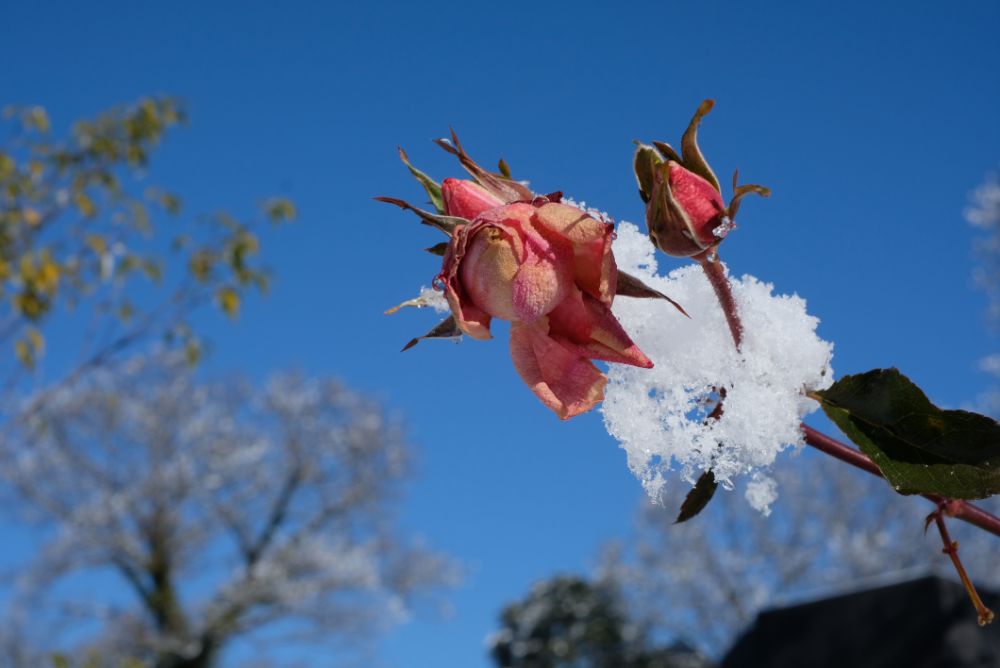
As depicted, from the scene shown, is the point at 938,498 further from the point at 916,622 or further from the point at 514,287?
the point at 916,622

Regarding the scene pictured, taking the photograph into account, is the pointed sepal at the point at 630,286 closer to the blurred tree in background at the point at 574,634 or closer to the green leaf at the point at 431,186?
the green leaf at the point at 431,186

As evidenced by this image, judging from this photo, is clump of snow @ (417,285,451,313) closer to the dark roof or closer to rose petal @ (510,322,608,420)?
rose petal @ (510,322,608,420)

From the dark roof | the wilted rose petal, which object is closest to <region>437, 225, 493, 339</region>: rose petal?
the wilted rose petal

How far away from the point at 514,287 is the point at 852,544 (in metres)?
9.48

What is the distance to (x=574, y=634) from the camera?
31.9 feet

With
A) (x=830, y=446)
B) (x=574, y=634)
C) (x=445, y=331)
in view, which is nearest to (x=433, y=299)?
(x=445, y=331)

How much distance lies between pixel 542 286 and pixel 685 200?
49mm

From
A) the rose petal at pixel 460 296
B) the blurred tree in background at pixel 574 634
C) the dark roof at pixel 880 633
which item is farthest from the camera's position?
the blurred tree in background at pixel 574 634

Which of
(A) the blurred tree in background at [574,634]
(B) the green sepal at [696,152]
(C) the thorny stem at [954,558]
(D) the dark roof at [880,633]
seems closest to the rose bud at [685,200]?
(B) the green sepal at [696,152]

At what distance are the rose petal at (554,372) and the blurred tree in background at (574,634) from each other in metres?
9.80

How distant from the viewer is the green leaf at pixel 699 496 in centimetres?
27

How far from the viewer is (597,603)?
9.71 meters

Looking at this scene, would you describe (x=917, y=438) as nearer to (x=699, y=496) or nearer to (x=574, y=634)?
(x=699, y=496)

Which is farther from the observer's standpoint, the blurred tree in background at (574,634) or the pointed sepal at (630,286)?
the blurred tree in background at (574,634)
